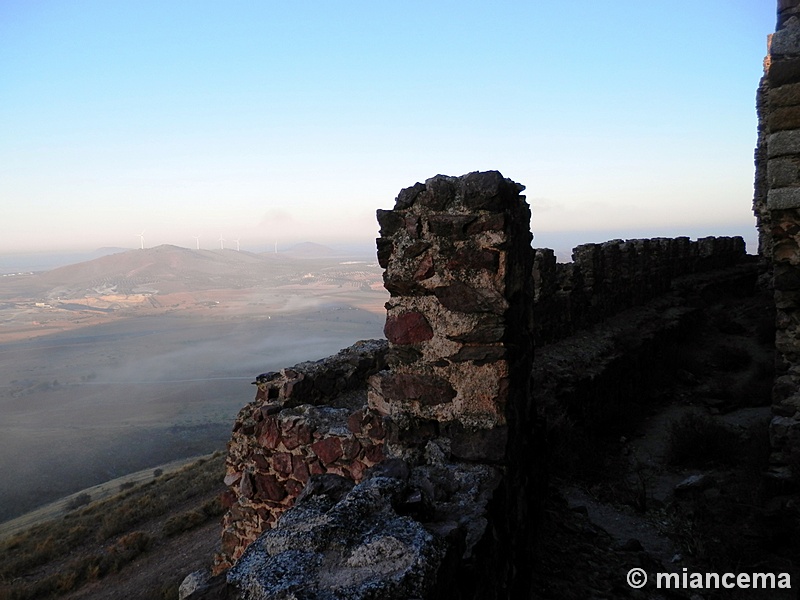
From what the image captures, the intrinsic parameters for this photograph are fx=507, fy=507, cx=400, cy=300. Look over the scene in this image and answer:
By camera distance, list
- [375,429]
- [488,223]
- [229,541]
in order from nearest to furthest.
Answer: [488,223], [375,429], [229,541]

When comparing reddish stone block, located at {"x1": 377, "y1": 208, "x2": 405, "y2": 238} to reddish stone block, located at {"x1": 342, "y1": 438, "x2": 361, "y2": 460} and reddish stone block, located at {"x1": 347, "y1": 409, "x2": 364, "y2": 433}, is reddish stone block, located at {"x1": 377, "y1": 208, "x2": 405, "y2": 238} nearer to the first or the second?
reddish stone block, located at {"x1": 347, "y1": 409, "x2": 364, "y2": 433}

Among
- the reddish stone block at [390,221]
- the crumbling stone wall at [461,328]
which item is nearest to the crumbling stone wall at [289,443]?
the crumbling stone wall at [461,328]

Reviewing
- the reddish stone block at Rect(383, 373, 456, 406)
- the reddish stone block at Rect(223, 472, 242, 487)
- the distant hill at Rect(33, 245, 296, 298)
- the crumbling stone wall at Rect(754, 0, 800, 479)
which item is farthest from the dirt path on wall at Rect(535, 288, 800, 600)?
the distant hill at Rect(33, 245, 296, 298)

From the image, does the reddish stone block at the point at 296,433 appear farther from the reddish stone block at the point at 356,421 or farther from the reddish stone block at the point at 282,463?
the reddish stone block at the point at 356,421

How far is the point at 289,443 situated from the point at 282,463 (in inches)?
8.4

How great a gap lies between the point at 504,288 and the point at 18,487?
2538cm

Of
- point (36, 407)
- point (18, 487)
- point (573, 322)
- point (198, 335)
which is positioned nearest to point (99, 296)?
point (198, 335)

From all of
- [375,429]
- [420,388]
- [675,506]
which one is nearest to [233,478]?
[375,429]

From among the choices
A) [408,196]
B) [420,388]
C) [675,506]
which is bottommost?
[675,506]

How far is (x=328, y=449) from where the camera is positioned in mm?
3773

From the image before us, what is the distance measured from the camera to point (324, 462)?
380 centimetres

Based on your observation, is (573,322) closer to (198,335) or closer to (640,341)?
(640,341)

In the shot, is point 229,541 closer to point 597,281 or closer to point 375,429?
point 375,429

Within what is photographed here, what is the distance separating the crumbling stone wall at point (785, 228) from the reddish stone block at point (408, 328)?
125 inches
